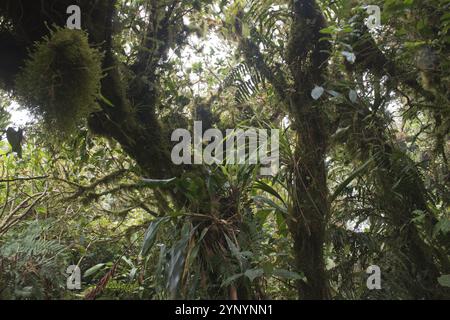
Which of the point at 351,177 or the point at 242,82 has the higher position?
the point at 242,82

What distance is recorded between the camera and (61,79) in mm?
1435

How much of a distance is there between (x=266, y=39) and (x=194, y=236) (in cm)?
129

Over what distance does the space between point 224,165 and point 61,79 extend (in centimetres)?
84

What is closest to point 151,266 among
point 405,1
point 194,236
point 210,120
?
point 194,236

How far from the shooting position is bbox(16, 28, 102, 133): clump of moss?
55.4 inches

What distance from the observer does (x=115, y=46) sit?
190cm

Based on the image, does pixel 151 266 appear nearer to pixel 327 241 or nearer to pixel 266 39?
pixel 327 241

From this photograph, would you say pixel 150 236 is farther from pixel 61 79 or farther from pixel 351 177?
pixel 351 177

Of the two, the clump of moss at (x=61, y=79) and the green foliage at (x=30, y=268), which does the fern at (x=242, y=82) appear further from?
the green foliage at (x=30, y=268)

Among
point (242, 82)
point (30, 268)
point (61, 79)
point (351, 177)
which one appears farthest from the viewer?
point (242, 82)

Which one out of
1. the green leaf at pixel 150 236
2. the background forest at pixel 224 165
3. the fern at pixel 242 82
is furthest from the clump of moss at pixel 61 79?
the fern at pixel 242 82

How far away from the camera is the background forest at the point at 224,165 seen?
1.51m

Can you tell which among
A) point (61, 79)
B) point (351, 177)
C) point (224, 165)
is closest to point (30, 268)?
point (61, 79)

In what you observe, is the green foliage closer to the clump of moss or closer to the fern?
the clump of moss
